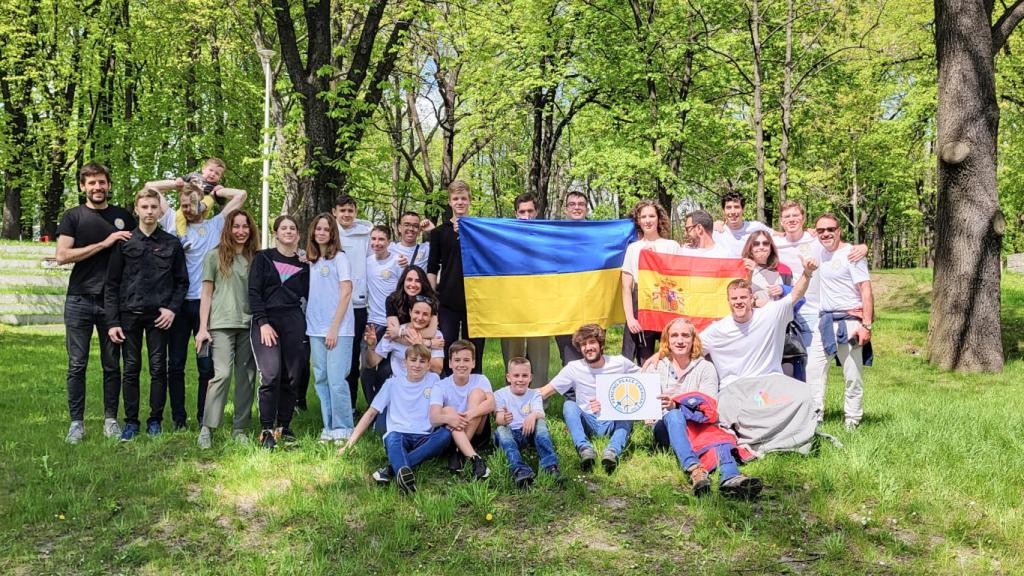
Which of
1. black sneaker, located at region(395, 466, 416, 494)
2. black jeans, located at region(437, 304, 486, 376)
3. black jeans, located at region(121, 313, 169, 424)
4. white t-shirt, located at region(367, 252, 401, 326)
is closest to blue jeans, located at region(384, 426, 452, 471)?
black sneaker, located at region(395, 466, 416, 494)

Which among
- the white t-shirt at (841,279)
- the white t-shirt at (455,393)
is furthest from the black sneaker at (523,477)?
the white t-shirt at (841,279)

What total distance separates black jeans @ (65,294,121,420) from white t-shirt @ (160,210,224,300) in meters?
0.76

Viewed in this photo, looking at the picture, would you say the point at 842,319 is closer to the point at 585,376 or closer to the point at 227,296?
the point at 585,376

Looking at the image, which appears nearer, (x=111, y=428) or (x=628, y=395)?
(x=628, y=395)

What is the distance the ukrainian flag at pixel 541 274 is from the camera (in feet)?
25.5

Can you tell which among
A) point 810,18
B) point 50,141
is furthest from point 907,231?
point 50,141

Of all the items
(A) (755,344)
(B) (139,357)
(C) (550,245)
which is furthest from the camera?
(C) (550,245)

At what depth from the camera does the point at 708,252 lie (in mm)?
7395

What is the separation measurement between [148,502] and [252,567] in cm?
151

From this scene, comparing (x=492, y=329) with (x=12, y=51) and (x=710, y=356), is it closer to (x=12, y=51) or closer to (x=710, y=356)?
(x=710, y=356)

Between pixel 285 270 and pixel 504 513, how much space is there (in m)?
3.01

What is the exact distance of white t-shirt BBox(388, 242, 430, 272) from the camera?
7688 millimetres

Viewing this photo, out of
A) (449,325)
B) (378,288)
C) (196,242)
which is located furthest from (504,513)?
(196,242)

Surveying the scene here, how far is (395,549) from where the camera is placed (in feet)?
15.3
